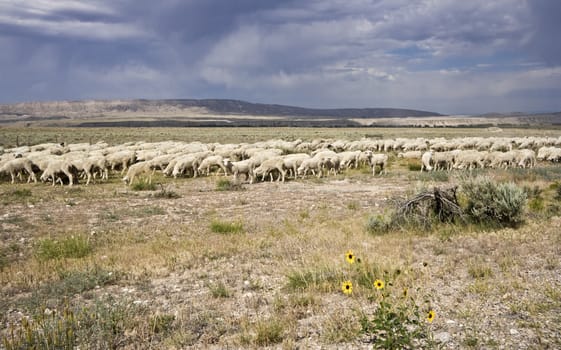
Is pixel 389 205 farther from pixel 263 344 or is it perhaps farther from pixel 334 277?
pixel 263 344

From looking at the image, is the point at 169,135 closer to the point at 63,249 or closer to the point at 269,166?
the point at 269,166

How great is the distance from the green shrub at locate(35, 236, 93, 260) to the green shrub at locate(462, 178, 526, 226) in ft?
26.3

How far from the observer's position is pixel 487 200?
27.5 feet

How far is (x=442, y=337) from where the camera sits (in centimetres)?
396

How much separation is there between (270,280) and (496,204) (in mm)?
5277

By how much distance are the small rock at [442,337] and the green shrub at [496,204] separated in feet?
16.3

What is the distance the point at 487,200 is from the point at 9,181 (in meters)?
20.3

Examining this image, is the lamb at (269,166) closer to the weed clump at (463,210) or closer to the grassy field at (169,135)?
the weed clump at (463,210)

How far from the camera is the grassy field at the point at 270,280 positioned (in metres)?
4.14

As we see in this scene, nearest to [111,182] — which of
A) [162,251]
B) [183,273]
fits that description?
[162,251]

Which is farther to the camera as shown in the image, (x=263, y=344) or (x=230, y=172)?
(x=230, y=172)

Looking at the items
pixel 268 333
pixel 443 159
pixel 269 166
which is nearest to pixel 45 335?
pixel 268 333

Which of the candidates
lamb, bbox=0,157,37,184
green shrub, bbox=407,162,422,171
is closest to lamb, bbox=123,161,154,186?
lamb, bbox=0,157,37,184

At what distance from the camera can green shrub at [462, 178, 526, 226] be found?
811 centimetres
